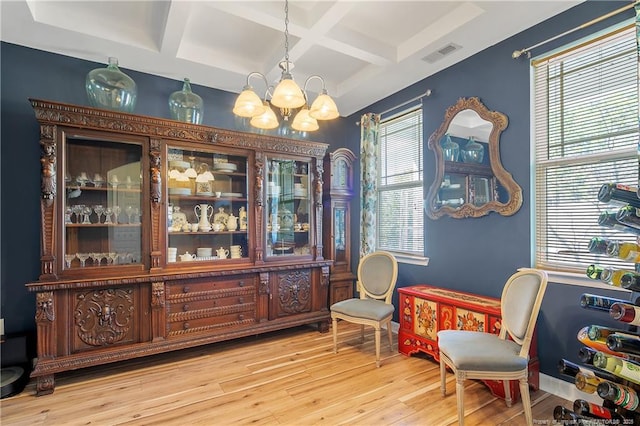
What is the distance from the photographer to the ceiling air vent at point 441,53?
2.92 m

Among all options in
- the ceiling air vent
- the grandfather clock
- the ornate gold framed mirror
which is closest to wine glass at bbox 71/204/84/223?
the grandfather clock

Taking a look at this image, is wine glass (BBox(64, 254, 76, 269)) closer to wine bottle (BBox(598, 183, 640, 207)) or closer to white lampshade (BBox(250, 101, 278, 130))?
white lampshade (BBox(250, 101, 278, 130))

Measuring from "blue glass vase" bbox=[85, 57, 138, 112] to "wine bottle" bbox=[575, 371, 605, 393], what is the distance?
13.0 ft

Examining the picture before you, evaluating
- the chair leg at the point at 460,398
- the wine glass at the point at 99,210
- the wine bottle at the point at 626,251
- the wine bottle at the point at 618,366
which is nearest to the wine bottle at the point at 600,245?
the wine bottle at the point at 626,251

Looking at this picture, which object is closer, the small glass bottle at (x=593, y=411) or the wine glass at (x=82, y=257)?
the small glass bottle at (x=593, y=411)

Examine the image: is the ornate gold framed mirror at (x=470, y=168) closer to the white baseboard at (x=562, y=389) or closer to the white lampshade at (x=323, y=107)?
the white baseboard at (x=562, y=389)

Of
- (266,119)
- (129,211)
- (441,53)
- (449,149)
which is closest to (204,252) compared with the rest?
A: (129,211)

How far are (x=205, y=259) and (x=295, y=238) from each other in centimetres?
108

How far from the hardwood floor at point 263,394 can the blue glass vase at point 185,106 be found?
2.39 metres

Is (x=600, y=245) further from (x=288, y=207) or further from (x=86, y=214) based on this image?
(x=86, y=214)

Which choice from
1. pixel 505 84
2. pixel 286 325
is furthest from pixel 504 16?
pixel 286 325

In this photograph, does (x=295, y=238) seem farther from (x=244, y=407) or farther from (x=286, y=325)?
(x=244, y=407)

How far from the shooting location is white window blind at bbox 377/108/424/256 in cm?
372

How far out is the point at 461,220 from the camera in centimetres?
318
